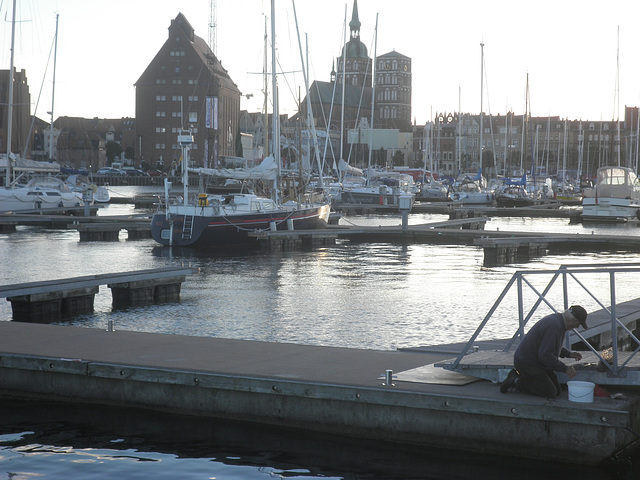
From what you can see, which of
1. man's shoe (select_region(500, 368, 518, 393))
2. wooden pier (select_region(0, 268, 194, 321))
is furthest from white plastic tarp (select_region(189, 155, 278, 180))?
man's shoe (select_region(500, 368, 518, 393))

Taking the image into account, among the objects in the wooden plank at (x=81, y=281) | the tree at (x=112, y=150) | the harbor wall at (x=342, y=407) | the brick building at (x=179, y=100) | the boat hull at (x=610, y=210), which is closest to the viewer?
the harbor wall at (x=342, y=407)

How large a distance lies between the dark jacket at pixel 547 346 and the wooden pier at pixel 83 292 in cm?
1300

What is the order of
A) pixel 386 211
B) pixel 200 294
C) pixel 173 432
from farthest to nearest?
pixel 386 211 → pixel 200 294 → pixel 173 432

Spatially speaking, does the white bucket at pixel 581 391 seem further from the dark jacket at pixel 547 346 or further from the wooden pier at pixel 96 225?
the wooden pier at pixel 96 225

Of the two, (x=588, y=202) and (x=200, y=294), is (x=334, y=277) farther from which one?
(x=588, y=202)

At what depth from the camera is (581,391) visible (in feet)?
30.6

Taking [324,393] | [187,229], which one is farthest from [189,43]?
[324,393]

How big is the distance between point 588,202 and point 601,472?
5052 cm

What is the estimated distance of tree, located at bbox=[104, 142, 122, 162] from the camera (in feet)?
627

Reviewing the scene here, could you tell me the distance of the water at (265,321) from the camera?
9.91 meters

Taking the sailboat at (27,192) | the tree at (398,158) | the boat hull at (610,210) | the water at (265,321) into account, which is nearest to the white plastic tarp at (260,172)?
the water at (265,321)

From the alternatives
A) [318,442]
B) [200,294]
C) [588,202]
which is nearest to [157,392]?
[318,442]

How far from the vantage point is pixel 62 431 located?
11.2 m

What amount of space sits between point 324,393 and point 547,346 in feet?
8.91
